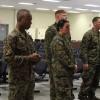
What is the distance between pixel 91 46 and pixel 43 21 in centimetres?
2027

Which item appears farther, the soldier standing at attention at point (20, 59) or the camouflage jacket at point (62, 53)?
the camouflage jacket at point (62, 53)

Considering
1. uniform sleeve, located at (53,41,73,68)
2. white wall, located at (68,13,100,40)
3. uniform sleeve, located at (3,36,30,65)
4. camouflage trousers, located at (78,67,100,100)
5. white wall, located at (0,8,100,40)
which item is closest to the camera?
uniform sleeve, located at (3,36,30,65)

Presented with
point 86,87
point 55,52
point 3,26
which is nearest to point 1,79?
point 86,87

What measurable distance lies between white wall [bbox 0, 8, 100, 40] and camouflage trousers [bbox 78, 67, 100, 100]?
18.6 metres

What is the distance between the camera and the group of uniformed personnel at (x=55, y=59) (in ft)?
11.5

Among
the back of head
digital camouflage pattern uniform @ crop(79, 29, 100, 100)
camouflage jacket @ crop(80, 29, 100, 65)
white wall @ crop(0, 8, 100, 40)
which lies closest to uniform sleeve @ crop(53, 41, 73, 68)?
the back of head

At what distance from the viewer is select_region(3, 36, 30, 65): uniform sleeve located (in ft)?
11.3

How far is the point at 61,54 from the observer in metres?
4.27

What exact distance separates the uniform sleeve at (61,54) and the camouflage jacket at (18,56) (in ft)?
2.46

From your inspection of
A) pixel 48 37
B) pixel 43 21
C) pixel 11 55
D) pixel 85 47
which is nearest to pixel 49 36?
pixel 48 37

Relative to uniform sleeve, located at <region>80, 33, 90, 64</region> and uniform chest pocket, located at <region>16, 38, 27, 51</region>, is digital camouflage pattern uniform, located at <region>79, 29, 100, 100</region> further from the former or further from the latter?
uniform chest pocket, located at <region>16, 38, 27, 51</region>

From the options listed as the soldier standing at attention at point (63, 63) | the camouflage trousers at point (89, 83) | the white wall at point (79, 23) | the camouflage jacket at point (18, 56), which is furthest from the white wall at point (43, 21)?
the camouflage jacket at point (18, 56)

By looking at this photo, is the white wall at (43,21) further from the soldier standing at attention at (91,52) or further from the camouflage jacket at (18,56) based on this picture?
the camouflage jacket at (18,56)

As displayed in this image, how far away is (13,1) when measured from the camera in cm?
1942
